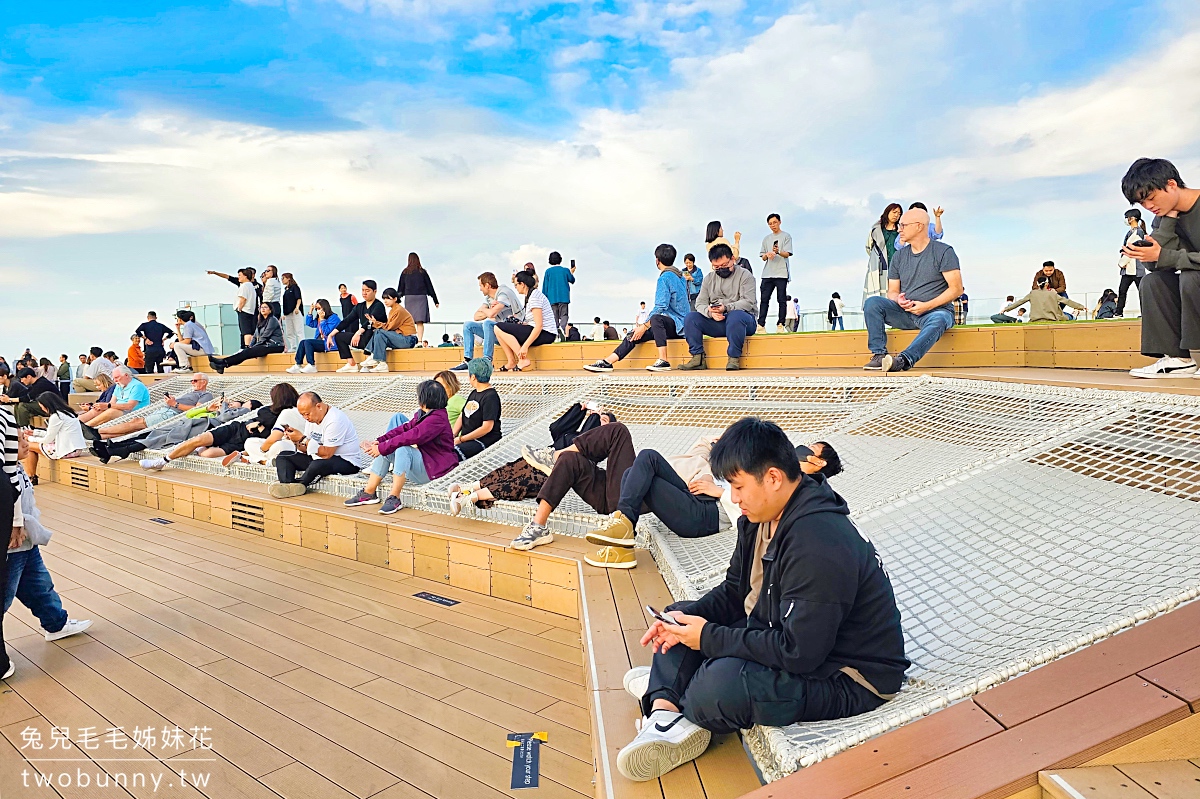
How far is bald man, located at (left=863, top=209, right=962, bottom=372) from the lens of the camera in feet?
17.4

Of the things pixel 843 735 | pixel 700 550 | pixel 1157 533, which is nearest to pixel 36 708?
pixel 700 550

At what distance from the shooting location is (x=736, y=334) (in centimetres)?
641

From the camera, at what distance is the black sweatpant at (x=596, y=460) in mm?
3850

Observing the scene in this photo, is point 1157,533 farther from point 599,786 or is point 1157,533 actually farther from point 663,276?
point 663,276

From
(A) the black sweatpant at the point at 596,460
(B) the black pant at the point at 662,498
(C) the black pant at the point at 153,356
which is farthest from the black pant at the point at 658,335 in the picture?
(C) the black pant at the point at 153,356

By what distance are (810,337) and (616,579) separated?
13.2ft

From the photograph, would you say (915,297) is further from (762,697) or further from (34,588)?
(34,588)

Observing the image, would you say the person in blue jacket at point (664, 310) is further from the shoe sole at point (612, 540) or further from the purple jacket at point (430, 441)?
the shoe sole at point (612, 540)

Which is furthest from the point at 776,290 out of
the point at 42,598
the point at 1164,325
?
the point at 42,598

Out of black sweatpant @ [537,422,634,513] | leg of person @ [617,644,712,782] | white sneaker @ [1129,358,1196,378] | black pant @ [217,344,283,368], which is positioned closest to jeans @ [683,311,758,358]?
black sweatpant @ [537,422,634,513]

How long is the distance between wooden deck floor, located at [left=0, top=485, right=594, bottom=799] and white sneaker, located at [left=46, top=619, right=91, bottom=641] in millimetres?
40

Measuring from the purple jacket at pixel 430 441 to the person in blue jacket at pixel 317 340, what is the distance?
6640mm

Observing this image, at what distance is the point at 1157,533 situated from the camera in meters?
2.22

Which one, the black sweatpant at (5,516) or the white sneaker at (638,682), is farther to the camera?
the black sweatpant at (5,516)
